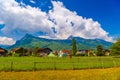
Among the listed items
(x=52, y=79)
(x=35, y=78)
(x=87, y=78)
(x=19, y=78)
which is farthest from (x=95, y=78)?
(x=19, y=78)

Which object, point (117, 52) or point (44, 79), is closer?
point (44, 79)

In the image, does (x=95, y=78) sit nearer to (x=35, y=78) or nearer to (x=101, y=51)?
(x=35, y=78)

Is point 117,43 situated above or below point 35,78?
above

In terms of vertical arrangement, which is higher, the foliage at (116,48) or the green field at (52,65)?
the foliage at (116,48)

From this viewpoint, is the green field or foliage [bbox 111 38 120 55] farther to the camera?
foliage [bbox 111 38 120 55]

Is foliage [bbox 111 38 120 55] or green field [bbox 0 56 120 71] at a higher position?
foliage [bbox 111 38 120 55]

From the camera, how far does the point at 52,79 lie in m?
31.4

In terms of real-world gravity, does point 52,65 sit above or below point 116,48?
below

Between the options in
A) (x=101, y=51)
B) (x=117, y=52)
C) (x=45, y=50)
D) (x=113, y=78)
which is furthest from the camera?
(x=45, y=50)

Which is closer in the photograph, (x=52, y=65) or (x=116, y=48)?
(x=52, y=65)

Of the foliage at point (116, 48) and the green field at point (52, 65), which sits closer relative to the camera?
the green field at point (52, 65)

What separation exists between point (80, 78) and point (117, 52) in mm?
91349

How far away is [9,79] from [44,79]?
4.59 meters

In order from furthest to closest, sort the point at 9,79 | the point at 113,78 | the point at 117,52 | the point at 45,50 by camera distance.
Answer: the point at 45,50, the point at 117,52, the point at 113,78, the point at 9,79
